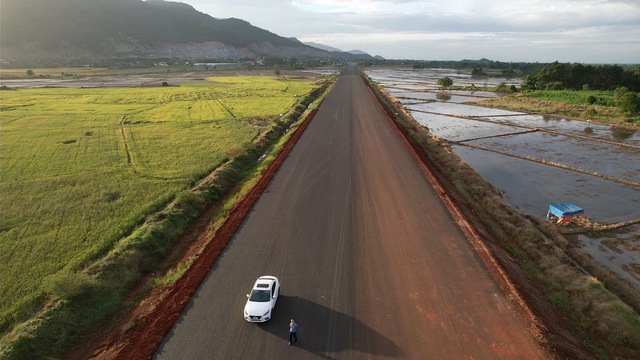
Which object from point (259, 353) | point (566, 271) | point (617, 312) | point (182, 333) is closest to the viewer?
point (259, 353)

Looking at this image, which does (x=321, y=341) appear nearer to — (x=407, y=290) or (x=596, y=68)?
(x=407, y=290)

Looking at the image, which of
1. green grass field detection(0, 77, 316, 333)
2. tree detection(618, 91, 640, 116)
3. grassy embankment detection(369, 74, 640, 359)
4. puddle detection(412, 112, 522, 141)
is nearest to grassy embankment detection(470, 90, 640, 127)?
tree detection(618, 91, 640, 116)

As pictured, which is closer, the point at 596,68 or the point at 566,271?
the point at 566,271

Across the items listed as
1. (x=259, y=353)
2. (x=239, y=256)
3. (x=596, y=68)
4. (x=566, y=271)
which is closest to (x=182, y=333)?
(x=259, y=353)

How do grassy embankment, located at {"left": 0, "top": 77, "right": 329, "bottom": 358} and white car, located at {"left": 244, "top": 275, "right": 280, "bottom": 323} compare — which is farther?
grassy embankment, located at {"left": 0, "top": 77, "right": 329, "bottom": 358}

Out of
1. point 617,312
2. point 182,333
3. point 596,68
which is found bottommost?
point 182,333

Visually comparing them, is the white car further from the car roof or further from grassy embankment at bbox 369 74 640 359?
grassy embankment at bbox 369 74 640 359
